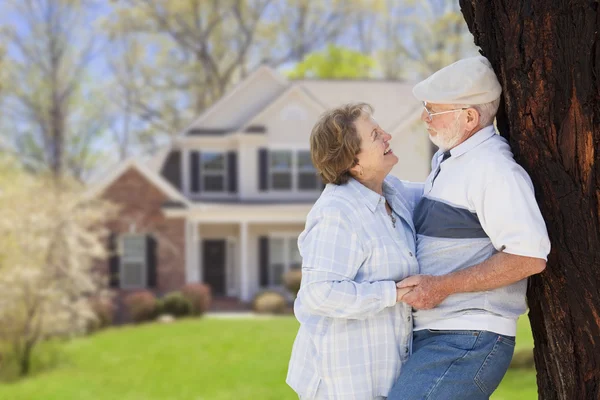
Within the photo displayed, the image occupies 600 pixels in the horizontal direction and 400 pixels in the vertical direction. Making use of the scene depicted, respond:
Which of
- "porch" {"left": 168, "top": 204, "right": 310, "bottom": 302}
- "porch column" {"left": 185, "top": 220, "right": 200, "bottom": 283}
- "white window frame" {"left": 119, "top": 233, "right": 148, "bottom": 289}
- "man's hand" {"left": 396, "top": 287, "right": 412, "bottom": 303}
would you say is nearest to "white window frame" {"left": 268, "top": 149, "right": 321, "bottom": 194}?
"porch" {"left": 168, "top": 204, "right": 310, "bottom": 302}

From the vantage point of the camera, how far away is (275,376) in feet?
49.8

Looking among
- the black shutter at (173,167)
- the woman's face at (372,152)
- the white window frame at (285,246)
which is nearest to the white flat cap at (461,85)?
the woman's face at (372,152)

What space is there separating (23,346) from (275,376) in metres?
6.12

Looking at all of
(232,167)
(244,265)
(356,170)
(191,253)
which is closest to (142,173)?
(191,253)

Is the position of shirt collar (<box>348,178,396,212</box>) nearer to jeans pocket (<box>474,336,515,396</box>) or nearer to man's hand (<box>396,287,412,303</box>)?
man's hand (<box>396,287,412,303</box>)

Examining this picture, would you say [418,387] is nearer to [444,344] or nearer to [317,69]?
[444,344]

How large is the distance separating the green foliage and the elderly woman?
3136cm

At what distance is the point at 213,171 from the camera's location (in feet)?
89.8

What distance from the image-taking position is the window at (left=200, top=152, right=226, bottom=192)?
27.3 metres

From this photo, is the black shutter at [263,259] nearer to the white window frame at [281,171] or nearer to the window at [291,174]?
the white window frame at [281,171]

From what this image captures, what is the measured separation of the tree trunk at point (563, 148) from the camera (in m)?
3.28

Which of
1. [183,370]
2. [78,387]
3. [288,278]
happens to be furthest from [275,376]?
[288,278]

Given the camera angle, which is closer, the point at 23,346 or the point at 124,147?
the point at 23,346

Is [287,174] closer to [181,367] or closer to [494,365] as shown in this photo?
[181,367]
